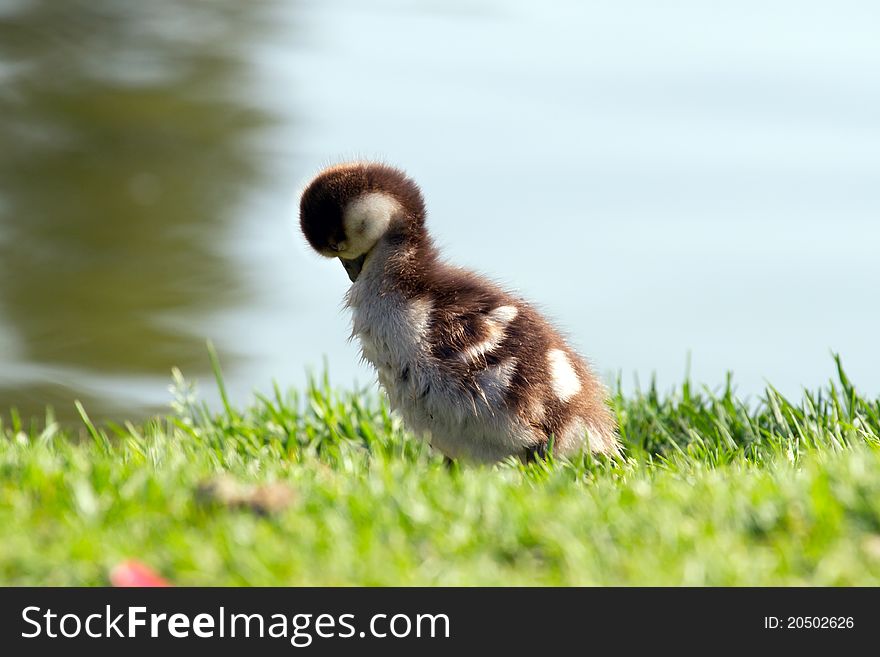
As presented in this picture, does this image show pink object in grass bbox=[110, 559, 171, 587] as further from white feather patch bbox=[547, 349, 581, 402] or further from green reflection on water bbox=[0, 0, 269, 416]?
green reflection on water bbox=[0, 0, 269, 416]

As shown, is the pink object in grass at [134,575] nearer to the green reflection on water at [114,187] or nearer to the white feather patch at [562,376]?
the white feather patch at [562,376]

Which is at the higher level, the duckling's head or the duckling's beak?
the duckling's head

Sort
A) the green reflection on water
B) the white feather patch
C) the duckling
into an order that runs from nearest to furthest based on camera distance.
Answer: the duckling, the white feather patch, the green reflection on water

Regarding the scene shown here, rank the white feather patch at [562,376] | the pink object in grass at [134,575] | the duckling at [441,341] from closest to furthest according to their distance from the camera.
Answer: the pink object in grass at [134,575], the duckling at [441,341], the white feather patch at [562,376]

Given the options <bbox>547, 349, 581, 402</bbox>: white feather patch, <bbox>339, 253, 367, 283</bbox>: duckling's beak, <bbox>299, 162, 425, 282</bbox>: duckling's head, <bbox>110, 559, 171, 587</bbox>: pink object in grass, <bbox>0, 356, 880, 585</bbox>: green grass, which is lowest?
<bbox>110, 559, 171, 587</bbox>: pink object in grass

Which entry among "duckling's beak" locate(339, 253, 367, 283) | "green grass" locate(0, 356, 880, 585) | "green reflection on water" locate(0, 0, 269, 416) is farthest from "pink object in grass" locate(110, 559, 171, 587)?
"green reflection on water" locate(0, 0, 269, 416)

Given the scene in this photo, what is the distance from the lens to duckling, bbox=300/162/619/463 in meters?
5.10

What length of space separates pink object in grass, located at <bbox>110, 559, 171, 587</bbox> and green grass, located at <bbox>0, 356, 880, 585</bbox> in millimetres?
32

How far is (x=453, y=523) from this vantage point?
12.0ft

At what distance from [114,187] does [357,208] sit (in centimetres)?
713

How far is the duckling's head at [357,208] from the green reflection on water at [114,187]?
328cm

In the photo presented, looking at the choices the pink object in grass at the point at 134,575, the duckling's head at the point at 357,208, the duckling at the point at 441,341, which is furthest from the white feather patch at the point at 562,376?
the pink object in grass at the point at 134,575

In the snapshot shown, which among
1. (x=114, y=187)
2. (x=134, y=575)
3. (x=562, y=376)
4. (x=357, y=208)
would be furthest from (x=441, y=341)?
(x=114, y=187)

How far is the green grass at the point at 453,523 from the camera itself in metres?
3.34
